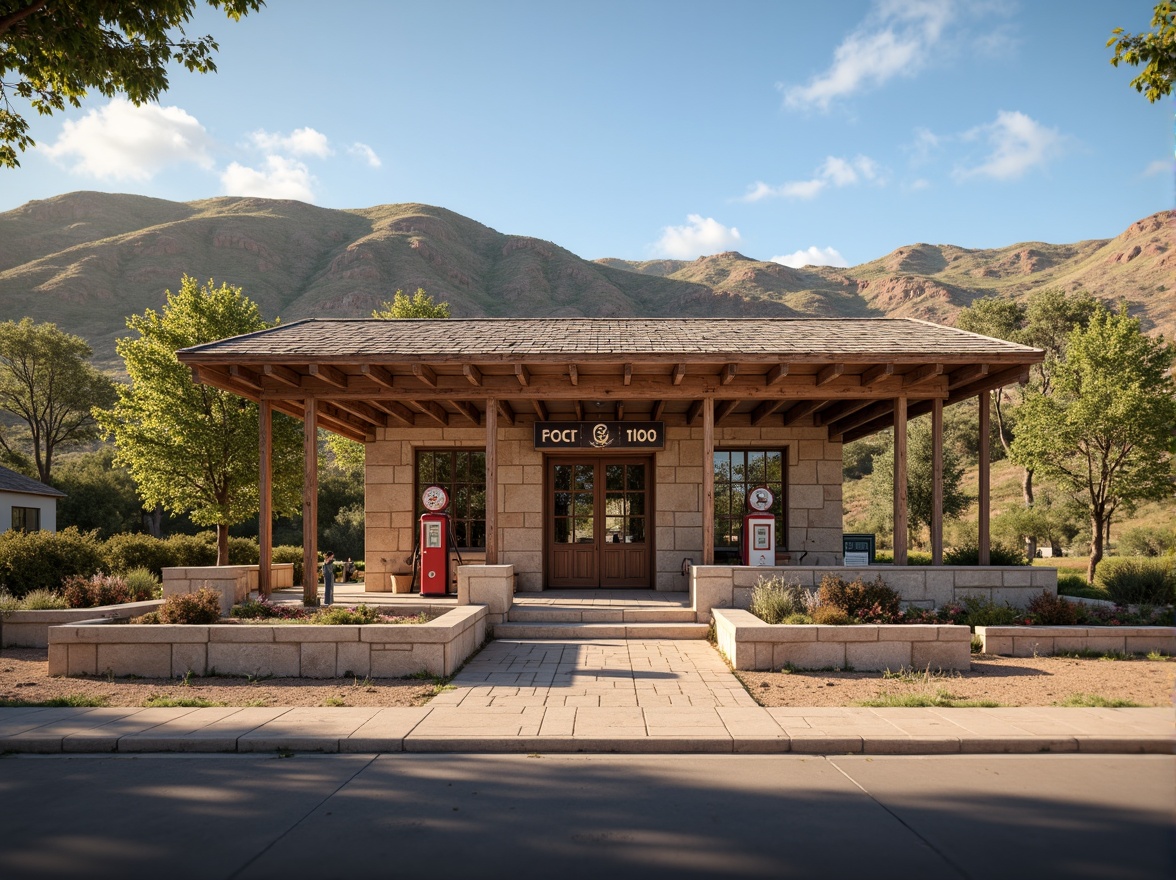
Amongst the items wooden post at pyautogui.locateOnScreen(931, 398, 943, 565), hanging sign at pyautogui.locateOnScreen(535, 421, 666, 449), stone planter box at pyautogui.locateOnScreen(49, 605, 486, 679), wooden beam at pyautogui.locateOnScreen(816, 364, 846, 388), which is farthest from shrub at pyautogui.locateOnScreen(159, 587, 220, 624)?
wooden post at pyautogui.locateOnScreen(931, 398, 943, 565)

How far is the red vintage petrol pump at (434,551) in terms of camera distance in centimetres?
1248

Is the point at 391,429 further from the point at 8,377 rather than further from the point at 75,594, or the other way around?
the point at 8,377

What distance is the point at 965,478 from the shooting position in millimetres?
46219

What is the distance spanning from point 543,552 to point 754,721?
830 centimetres

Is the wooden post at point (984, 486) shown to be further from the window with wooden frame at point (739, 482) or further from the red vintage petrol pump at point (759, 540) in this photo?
the window with wooden frame at point (739, 482)

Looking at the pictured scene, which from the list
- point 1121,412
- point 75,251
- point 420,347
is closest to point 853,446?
point 1121,412

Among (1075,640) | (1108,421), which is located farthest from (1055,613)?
(1108,421)

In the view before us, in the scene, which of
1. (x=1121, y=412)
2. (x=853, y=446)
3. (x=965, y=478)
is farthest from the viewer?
(x=853, y=446)

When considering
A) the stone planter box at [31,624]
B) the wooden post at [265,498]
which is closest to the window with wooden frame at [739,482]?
the wooden post at [265,498]

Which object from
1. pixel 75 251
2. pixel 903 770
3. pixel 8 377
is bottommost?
pixel 903 770

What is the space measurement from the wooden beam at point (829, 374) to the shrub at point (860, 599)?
3073mm

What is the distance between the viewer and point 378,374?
1156 cm

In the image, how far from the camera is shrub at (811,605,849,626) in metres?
9.34

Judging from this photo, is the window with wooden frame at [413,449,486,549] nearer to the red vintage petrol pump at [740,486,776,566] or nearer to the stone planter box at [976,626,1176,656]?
the red vintage petrol pump at [740,486,776,566]
